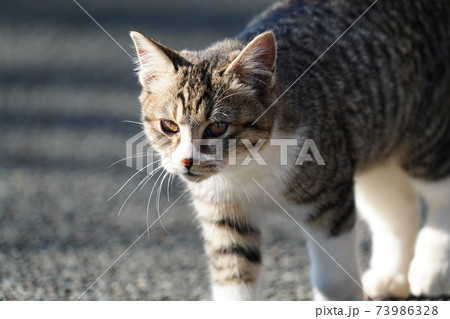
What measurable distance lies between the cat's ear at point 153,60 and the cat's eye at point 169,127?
202mm

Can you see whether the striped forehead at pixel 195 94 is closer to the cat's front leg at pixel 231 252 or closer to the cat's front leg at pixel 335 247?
the cat's front leg at pixel 231 252

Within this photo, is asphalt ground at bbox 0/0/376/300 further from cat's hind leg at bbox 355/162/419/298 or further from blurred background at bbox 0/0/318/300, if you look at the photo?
cat's hind leg at bbox 355/162/419/298

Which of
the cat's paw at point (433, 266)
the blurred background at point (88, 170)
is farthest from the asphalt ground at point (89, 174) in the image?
the cat's paw at point (433, 266)

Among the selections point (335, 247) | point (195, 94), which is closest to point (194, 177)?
point (195, 94)

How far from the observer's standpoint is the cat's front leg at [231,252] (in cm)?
337

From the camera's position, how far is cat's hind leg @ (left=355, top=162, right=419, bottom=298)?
12.7 feet

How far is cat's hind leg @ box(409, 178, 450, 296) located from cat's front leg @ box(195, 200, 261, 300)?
0.92 meters

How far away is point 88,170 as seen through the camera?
5410 millimetres

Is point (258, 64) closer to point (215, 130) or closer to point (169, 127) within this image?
point (215, 130)

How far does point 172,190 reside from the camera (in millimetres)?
5184

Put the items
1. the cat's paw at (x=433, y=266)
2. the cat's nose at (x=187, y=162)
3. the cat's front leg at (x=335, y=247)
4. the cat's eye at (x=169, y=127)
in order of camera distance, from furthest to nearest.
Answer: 1. the cat's paw at (x=433, y=266)
2. the cat's front leg at (x=335, y=247)
3. the cat's eye at (x=169, y=127)
4. the cat's nose at (x=187, y=162)

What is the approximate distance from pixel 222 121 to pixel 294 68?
1.88ft

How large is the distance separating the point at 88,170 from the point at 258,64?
9.00 ft
